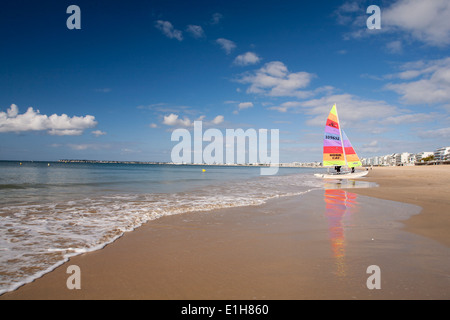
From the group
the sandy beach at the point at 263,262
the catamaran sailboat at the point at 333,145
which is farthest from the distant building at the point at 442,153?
the sandy beach at the point at 263,262

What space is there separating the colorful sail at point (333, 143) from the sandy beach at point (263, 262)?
84.2ft

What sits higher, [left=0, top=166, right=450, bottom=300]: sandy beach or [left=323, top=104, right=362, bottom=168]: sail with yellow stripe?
[left=323, top=104, right=362, bottom=168]: sail with yellow stripe

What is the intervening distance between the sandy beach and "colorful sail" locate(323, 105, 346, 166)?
1011 inches

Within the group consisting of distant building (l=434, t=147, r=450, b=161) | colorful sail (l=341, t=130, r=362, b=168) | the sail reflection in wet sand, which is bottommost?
the sail reflection in wet sand

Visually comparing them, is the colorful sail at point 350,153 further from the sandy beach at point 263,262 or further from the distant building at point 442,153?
the distant building at point 442,153

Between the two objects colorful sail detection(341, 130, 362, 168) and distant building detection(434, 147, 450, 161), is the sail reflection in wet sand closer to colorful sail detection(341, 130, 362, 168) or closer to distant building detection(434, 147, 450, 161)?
colorful sail detection(341, 130, 362, 168)

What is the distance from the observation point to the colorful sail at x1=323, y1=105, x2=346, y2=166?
3167cm

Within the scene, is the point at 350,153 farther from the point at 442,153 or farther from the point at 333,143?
the point at 442,153

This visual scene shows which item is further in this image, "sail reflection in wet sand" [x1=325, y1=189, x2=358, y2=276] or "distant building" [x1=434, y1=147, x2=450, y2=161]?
"distant building" [x1=434, y1=147, x2=450, y2=161]

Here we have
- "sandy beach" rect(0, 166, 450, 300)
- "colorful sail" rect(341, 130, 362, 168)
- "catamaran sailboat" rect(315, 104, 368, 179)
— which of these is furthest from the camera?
"colorful sail" rect(341, 130, 362, 168)

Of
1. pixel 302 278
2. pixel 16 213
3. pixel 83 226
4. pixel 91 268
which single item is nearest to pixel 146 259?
pixel 91 268

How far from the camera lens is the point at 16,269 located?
406cm

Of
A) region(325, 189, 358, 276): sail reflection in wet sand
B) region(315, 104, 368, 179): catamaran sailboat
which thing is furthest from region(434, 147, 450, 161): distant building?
region(325, 189, 358, 276): sail reflection in wet sand

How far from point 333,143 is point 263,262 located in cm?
3135
